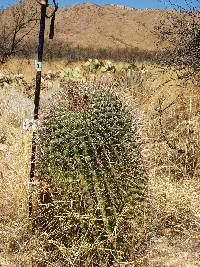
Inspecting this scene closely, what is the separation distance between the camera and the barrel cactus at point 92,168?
11.9 ft

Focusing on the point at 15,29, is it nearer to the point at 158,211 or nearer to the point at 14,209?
the point at 14,209

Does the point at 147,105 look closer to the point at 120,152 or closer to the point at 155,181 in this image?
the point at 155,181

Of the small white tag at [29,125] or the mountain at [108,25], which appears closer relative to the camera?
the small white tag at [29,125]

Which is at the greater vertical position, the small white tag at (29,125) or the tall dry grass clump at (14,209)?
the small white tag at (29,125)

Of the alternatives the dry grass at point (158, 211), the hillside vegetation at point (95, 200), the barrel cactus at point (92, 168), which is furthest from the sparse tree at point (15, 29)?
the barrel cactus at point (92, 168)

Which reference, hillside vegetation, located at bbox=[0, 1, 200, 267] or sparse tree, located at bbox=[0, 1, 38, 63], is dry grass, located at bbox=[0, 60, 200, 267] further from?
sparse tree, located at bbox=[0, 1, 38, 63]

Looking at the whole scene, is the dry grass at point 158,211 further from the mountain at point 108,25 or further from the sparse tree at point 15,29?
the mountain at point 108,25

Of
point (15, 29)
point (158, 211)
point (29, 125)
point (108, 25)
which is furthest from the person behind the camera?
point (108, 25)

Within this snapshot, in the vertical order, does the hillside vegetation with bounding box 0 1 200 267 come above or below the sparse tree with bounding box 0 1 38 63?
below

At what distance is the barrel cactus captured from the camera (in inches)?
143

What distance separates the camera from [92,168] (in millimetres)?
3619

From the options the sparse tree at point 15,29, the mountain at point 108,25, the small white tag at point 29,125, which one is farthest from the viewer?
the mountain at point 108,25

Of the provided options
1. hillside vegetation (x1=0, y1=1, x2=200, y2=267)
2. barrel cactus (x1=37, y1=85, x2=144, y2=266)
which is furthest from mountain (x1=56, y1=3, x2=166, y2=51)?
barrel cactus (x1=37, y1=85, x2=144, y2=266)

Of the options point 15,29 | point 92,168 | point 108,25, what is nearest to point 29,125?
point 92,168
